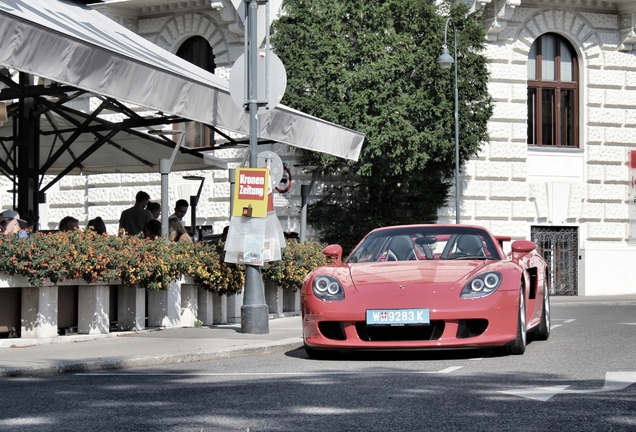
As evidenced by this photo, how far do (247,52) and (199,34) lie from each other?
18329mm

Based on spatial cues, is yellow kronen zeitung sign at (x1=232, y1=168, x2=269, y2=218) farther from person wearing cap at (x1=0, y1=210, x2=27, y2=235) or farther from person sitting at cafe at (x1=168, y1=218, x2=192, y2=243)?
person sitting at cafe at (x1=168, y1=218, x2=192, y2=243)

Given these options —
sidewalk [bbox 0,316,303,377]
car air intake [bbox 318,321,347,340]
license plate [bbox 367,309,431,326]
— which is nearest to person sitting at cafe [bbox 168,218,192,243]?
sidewalk [bbox 0,316,303,377]

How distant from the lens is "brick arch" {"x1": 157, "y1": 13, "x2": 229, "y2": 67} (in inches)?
1237

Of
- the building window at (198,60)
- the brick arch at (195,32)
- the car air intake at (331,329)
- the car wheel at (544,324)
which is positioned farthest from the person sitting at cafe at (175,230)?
the brick arch at (195,32)

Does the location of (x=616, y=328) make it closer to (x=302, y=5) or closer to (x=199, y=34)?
(x=302, y=5)

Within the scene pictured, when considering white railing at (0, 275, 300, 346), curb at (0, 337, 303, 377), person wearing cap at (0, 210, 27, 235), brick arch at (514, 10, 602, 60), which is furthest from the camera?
brick arch at (514, 10, 602, 60)

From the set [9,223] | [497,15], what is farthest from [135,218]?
[497,15]

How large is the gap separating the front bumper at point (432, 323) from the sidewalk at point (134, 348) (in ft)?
4.72

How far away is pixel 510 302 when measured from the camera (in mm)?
10492

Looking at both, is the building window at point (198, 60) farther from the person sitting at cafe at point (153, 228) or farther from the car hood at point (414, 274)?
the car hood at point (414, 274)

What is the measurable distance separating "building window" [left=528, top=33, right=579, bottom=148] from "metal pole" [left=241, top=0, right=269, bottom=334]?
1889 cm

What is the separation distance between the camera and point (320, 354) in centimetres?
1132

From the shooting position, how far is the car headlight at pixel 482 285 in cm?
1041

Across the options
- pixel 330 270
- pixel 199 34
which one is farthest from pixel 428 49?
pixel 330 270
